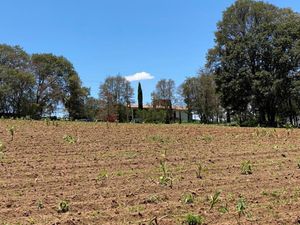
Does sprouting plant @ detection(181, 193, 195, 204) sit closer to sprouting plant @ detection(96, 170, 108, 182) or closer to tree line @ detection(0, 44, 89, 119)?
sprouting plant @ detection(96, 170, 108, 182)

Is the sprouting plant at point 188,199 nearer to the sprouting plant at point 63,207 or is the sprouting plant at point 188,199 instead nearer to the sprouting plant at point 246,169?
the sprouting plant at point 63,207

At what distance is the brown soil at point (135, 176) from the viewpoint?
583 centimetres

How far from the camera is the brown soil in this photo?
5828mm

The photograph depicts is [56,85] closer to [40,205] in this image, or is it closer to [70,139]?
[70,139]

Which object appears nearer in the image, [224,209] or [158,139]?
[224,209]

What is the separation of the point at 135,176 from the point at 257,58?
33.9 meters

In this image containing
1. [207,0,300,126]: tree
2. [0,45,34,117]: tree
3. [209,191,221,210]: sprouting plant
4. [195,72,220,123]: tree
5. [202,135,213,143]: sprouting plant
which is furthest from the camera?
[195,72,220,123]: tree

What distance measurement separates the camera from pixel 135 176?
7.66m

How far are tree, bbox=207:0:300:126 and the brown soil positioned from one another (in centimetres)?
2648

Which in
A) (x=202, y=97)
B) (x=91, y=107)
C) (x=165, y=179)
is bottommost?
(x=165, y=179)

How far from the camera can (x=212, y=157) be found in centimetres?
940

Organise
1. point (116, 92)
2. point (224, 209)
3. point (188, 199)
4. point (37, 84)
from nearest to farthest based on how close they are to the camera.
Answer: point (224, 209) < point (188, 199) < point (37, 84) < point (116, 92)

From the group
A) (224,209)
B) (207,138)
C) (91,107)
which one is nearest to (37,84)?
(91,107)

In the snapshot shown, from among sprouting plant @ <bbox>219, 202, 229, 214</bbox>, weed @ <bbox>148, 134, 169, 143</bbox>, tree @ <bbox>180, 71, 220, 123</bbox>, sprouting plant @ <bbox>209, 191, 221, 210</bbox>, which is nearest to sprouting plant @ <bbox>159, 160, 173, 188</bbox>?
sprouting plant @ <bbox>209, 191, 221, 210</bbox>
